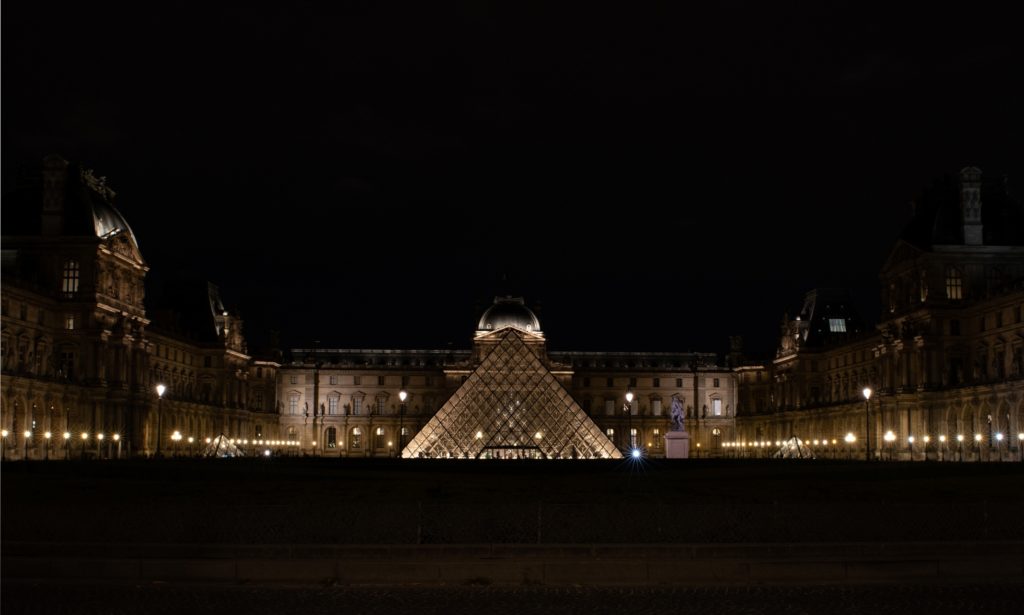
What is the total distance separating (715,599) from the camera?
13.0 m

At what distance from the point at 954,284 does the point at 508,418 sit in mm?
24437

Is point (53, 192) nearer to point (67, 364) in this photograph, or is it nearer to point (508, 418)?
point (67, 364)

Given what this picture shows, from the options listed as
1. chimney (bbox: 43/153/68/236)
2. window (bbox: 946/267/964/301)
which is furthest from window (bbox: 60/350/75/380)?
window (bbox: 946/267/964/301)

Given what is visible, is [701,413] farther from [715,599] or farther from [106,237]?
[715,599]

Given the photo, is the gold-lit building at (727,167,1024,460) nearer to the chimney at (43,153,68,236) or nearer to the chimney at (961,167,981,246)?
the chimney at (961,167,981,246)

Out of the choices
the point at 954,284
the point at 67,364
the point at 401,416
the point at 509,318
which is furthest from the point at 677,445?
the point at 509,318

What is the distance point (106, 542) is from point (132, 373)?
49.4 m

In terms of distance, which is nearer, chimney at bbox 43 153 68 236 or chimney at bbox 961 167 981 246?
chimney at bbox 43 153 68 236

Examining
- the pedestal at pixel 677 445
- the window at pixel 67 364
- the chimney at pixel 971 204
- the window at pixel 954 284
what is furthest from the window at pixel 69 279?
→ the chimney at pixel 971 204

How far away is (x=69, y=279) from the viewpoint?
191ft

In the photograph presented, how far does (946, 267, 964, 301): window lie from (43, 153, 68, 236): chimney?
145 feet

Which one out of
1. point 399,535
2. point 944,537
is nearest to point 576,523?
point 399,535

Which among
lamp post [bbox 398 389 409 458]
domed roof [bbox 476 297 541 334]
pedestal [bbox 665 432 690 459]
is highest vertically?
domed roof [bbox 476 297 541 334]

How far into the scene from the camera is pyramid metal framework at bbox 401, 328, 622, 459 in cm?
5794
